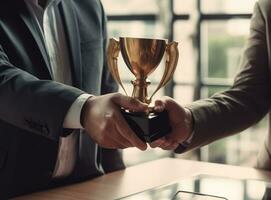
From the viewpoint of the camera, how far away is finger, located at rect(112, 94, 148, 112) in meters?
1.15

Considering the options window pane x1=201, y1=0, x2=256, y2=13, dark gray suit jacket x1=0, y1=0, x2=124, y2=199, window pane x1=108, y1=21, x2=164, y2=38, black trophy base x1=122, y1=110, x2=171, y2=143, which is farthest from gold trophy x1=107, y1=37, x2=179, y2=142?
window pane x1=108, y1=21, x2=164, y2=38

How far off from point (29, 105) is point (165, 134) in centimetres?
30

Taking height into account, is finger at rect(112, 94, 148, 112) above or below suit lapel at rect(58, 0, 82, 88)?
below

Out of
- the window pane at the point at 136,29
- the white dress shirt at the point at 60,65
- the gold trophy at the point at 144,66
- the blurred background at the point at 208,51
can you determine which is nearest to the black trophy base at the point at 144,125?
the gold trophy at the point at 144,66

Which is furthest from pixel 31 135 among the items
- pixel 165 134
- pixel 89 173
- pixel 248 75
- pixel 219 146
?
pixel 219 146

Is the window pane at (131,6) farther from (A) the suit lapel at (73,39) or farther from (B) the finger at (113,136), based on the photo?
(B) the finger at (113,136)

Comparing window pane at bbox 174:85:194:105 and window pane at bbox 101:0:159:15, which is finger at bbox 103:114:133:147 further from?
window pane at bbox 101:0:159:15

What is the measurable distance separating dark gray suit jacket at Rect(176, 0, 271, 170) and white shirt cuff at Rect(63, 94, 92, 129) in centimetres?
50

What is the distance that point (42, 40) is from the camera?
56.1 inches

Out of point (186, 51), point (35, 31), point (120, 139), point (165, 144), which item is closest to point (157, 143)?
point (165, 144)

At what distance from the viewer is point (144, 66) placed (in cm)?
124

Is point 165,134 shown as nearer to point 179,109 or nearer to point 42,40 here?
point 179,109

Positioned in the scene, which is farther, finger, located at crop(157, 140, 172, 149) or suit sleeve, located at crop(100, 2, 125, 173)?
suit sleeve, located at crop(100, 2, 125, 173)

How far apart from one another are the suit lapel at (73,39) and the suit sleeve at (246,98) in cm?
31
